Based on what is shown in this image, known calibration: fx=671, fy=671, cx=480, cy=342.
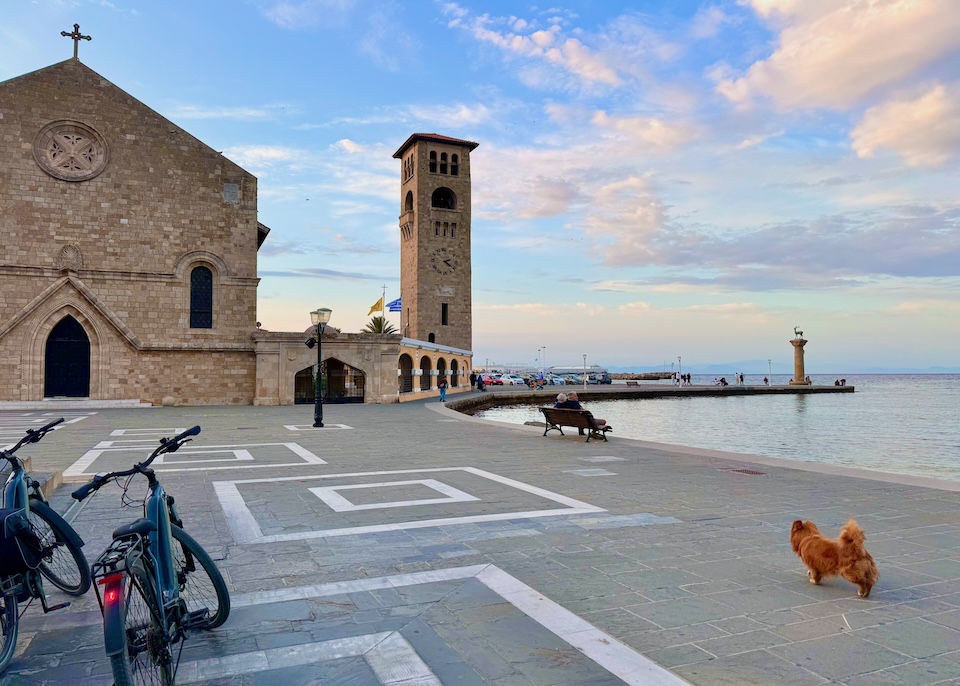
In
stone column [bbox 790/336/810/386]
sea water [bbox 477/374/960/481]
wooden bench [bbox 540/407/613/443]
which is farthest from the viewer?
stone column [bbox 790/336/810/386]

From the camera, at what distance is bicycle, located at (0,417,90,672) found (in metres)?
3.85

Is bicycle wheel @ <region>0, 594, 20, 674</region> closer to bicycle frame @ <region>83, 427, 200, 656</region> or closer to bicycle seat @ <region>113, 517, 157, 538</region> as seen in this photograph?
bicycle frame @ <region>83, 427, 200, 656</region>

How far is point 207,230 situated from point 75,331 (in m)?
7.23

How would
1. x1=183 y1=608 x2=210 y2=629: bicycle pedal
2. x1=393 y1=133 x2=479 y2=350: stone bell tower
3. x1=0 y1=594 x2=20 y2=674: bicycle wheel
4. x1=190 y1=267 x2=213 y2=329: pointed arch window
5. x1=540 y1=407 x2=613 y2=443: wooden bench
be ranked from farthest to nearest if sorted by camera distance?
x1=393 y1=133 x2=479 y2=350: stone bell tower → x1=190 y1=267 x2=213 y2=329: pointed arch window → x1=540 y1=407 x2=613 y2=443: wooden bench → x1=183 y1=608 x2=210 y2=629: bicycle pedal → x1=0 y1=594 x2=20 y2=674: bicycle wheel

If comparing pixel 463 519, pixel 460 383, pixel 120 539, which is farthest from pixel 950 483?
pixel 460 383

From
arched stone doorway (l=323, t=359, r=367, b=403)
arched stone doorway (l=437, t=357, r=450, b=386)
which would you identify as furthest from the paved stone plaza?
arched stone doorway (l=437, t=357, r=450, b=386)

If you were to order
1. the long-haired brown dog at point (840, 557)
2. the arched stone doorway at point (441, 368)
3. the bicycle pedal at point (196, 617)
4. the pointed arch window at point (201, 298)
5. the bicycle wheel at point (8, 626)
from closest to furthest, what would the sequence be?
the bicycle wheel at point (8, 626) → the bicycle pedal at point (196, 617) → the long-haired brown dog at point (840, 557) → the pointed arch window at point (201, 298) → the arched stone doorway at point (441, 368)

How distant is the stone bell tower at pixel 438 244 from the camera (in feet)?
202

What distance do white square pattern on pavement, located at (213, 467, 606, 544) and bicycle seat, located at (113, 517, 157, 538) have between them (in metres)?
3.17

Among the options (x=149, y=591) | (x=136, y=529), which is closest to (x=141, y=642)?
(x=149, y=591)

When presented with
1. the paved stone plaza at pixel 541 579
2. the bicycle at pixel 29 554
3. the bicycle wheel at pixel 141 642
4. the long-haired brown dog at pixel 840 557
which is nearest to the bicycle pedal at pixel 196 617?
the paved stone plaza at pixel 541 579

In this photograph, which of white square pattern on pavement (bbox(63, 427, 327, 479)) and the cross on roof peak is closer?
white square pattern on pavement (bbox(63, 427, 327, 479))

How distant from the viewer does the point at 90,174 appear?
29922 millimetres

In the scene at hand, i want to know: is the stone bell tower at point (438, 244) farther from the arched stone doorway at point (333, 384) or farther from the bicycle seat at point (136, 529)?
the bicycle seat at point (136, 529)
